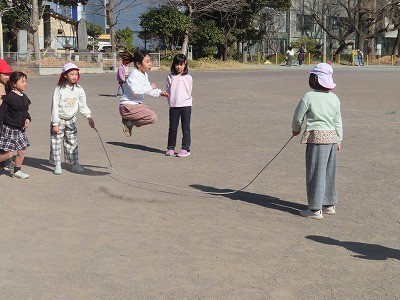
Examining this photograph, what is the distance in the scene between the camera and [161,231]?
576 cm

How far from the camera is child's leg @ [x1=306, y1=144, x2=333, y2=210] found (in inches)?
247

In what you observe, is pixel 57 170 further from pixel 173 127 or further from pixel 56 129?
pixel 173 127

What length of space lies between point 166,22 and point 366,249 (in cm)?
3920

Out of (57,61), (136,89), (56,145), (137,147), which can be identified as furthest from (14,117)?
(57,61)

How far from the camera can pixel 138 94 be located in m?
9.52

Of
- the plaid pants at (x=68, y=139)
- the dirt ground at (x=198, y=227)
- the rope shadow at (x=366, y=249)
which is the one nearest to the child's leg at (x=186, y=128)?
the dirt ground at (x=198, y=227)

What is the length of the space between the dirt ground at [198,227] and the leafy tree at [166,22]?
3271cm

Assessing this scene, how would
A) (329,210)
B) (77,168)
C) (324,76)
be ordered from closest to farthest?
(324,76) → (329,210) → (77,168)

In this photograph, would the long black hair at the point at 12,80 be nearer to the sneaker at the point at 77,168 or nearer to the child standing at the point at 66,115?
the child standing at the point at 66,115

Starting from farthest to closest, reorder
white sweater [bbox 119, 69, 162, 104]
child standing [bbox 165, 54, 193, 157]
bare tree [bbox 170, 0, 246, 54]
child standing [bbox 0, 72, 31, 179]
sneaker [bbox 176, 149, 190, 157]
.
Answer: bare tree [bbox 170, 0, 246, 54] → child standing [bbox 165, 54, 193, 157] → sneaker [bbox 176, 149, 190, 157] → white sweater [bbox 119, 69, 162, 104] → child standing [bbox 0, 72, 31, 179]

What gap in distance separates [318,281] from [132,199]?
9.77 feet

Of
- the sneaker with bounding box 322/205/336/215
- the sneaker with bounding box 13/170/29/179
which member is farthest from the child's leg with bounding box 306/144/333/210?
the sneaker with bounding box 13/170/29/179

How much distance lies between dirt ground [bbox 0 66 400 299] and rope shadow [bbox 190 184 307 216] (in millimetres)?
20

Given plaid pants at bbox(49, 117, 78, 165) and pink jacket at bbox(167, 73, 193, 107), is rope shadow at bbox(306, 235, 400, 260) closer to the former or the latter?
plaid pants at bbox(49, 117, 78, 165)
